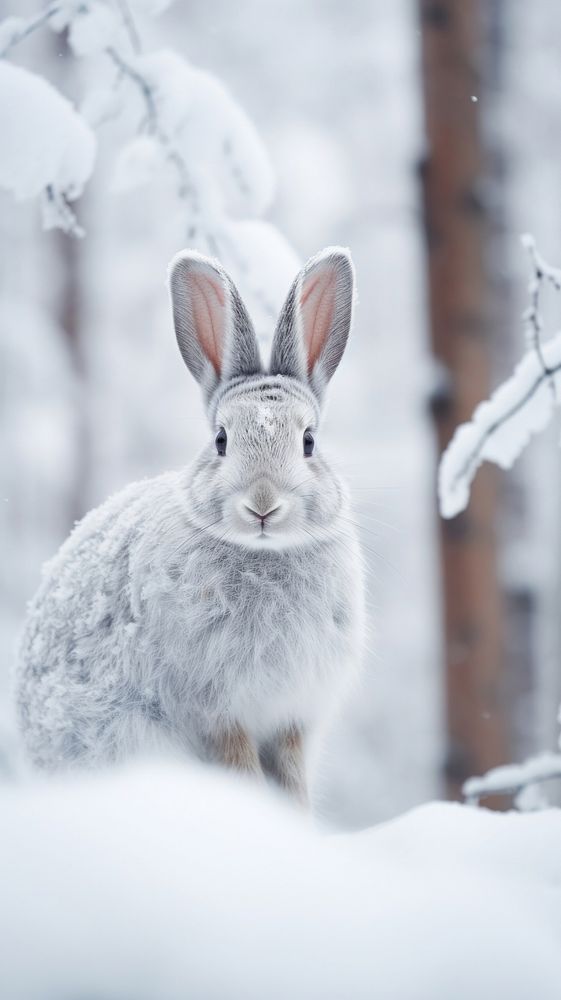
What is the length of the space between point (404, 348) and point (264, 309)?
18.1 ft

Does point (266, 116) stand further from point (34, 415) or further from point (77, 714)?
point (77, 714)

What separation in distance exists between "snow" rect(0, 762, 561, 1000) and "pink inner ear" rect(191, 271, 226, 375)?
3.82ft

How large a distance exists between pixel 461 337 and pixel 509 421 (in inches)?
104

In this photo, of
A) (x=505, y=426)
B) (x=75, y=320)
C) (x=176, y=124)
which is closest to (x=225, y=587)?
(x=505, y=426)

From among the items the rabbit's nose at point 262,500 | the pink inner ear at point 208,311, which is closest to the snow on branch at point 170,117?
the pink inner ear at point 208,311

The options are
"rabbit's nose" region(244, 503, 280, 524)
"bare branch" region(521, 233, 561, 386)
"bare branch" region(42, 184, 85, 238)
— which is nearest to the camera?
"rabbit's nose" region(244, 503, 280, 524)

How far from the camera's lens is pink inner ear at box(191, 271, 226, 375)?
220cm

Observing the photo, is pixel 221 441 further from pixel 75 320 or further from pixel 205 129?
pixel 75 320

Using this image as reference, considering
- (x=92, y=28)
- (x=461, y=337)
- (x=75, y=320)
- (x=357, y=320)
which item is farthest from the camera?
(x=75, y=320)

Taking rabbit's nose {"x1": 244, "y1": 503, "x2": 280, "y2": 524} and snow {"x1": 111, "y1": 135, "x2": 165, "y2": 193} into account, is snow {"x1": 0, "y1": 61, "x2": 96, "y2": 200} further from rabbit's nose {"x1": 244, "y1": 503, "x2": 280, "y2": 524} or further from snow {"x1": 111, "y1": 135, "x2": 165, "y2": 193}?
rabbit's nose {"x1": 244, "y1": 503, "x2": 280, "y2": 524}

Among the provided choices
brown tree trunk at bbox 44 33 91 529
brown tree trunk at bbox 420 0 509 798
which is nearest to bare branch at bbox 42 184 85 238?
brown tree trunk at bbox 420 0 509 798

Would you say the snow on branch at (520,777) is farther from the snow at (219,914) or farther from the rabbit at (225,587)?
the snow at (219,914)

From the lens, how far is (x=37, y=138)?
220cm

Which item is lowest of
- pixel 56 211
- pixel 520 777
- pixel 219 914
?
pixel 520 777
